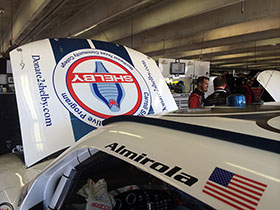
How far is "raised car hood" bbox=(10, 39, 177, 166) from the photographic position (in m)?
1.96

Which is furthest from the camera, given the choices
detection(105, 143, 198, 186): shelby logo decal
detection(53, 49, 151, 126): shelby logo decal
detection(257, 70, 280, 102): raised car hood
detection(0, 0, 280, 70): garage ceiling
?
detection(0, 0, 280, 70): garage ceiling

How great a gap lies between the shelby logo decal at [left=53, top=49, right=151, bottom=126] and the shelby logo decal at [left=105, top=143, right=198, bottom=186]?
4.42 feet

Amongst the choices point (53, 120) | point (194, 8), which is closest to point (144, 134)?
point (53, 120)

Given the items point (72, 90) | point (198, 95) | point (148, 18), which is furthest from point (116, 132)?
point (148, 18)

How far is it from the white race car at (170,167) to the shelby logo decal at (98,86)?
777mm

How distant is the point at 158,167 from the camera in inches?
27.0

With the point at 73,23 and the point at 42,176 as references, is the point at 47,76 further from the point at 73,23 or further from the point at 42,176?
the point at 73,23

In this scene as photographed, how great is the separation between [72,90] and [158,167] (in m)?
1.61

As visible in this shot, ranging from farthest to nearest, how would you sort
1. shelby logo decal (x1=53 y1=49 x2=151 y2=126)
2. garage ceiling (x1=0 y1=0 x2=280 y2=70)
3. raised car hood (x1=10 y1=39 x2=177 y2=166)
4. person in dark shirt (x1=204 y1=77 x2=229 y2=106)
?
garage ceiling (x1=0 y1=0 x2=280 y2=70) → person in dark shirt (x1=204 y1=77 x2=229 y2=106) → shelby logo decal (x1=53 y1=49 x2=151 y2=126) → raised car hood (x1=10 y1=39 x2=177 y2=166)

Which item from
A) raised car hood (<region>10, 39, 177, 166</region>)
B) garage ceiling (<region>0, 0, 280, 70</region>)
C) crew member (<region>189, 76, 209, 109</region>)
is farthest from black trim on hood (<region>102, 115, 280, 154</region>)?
garage ceiling (<region>0, 0, 280, 70</region>)

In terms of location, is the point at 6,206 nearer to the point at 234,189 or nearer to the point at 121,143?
the point at 121,143

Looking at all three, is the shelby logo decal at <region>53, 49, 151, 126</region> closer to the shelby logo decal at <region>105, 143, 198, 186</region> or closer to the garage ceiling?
the shelby logo decal at <region>105, 143, 198, 186</region>

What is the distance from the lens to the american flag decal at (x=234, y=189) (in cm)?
50

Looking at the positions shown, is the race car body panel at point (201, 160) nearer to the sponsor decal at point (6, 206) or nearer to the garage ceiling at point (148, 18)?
the sponsor decal at point (6, 206)
